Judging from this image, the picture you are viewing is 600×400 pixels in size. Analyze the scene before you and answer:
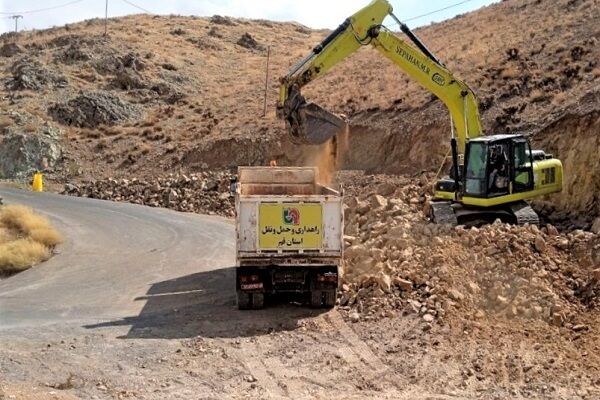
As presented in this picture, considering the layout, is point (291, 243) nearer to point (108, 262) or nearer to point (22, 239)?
point (108, 262)

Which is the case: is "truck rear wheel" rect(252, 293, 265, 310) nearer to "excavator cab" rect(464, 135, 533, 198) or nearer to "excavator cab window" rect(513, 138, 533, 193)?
"excavator cab" rect(464, 135, 533, 198)

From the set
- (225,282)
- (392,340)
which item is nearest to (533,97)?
(225,282)

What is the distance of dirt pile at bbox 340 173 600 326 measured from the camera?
39.2ft

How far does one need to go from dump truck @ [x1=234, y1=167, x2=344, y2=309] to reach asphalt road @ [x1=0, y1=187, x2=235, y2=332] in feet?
8.89

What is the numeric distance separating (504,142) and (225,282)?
23.8 feet

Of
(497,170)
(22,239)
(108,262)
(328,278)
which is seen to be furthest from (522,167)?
(22,239)

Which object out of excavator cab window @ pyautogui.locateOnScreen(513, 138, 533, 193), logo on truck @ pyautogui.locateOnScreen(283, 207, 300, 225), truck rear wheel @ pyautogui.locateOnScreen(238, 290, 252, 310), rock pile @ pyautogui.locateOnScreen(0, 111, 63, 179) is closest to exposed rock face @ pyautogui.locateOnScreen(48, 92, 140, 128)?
rock pile @ pyautogui.locateOnScreen(0, 111, 63, 179)

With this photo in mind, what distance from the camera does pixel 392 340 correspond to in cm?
1121

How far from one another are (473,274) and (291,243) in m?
3.44

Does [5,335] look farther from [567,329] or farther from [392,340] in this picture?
[567,329]

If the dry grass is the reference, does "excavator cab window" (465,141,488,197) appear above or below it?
above

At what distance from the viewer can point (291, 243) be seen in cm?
1280

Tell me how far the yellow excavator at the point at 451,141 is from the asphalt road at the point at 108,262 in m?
4.44

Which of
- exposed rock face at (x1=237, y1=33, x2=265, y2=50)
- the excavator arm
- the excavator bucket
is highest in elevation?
exposed rock face at (x1=237, y1=33, x2=265, y2=50)
